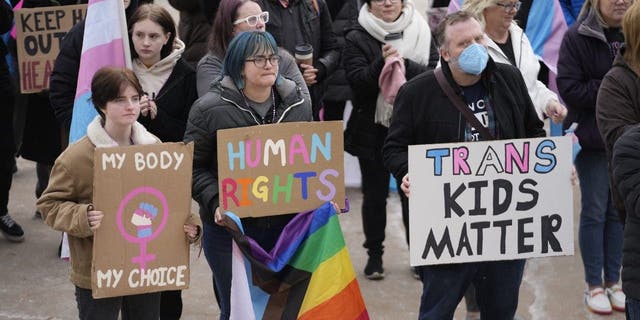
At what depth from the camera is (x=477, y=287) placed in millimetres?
5113

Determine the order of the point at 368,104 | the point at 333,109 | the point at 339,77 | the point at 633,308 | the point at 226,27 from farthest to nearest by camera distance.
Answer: the point at 333,109
the point at 339,77
the point at 368,104
the point at 226,27
the point at 633,308

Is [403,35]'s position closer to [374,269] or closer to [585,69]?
[585,69]

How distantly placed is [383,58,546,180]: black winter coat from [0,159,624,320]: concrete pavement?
176 centimetres

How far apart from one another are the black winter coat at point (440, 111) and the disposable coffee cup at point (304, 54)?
137 centimetres

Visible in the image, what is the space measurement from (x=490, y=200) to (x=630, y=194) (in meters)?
0.76

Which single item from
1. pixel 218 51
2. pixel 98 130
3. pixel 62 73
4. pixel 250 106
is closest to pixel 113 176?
pixel 98 130

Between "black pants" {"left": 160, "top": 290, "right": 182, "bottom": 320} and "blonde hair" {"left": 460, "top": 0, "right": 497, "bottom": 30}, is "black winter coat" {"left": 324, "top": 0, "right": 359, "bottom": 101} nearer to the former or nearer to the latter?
"blonde hair" {"left": 460, "top": 0, "right": 497, "bottom": 30}

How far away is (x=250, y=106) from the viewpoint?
16.5ft

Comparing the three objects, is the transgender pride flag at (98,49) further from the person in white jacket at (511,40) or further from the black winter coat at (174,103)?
the person in white jacket at (511,40)

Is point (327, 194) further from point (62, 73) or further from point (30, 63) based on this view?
point (30, 63)

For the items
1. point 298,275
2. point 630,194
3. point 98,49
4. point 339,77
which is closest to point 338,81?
point 339,77

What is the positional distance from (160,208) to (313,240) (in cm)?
69

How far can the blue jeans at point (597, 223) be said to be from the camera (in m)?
6.48

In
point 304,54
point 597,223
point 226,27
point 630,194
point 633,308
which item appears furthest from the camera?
point 597,223
